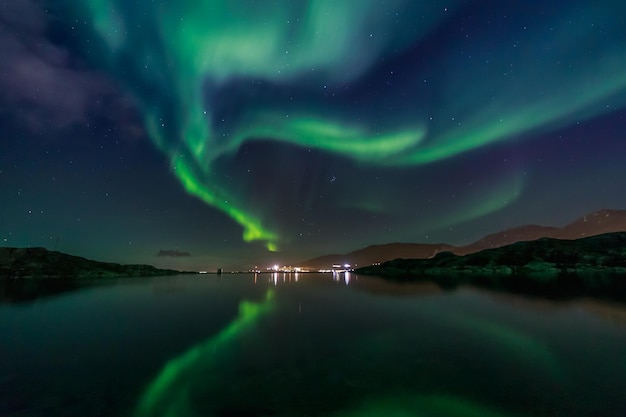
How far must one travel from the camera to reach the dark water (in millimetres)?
14408

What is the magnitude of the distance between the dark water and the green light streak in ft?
0.28

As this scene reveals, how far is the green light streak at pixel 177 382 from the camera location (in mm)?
14312

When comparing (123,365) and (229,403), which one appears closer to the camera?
(229,403)

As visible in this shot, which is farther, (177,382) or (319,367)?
(319,367)

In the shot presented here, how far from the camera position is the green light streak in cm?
1431

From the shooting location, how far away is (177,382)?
18188mm

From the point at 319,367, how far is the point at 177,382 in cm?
848

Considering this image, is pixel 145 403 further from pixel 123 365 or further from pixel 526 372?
pixel 526 372

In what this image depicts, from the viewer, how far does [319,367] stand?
66.3 feet

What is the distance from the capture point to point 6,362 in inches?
864

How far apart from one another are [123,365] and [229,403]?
11352mm

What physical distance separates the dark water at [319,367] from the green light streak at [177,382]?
86mm

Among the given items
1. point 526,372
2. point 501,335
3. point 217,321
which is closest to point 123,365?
point 217,321

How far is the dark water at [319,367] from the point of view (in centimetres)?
1441
